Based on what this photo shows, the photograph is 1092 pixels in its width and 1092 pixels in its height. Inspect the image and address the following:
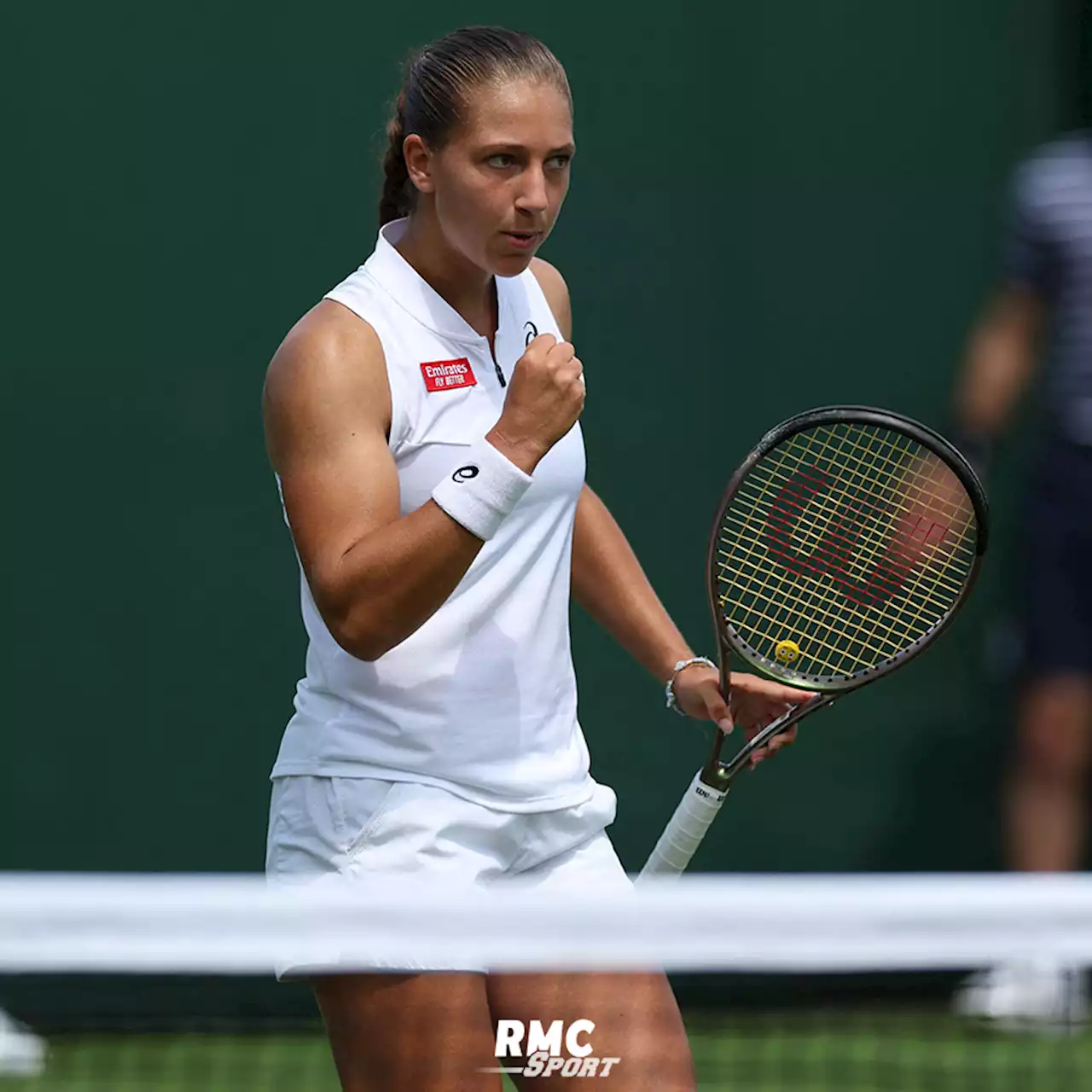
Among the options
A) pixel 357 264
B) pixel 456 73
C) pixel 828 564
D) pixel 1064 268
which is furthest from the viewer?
pixel 357 264

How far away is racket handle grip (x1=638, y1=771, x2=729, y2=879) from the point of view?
238 cm

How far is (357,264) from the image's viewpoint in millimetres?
3820

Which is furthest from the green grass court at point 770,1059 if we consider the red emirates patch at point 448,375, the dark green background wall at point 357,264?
the red emirates patch at point 448,375

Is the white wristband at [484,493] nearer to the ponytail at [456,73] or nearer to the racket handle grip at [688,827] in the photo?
the ponytail at [456,73]

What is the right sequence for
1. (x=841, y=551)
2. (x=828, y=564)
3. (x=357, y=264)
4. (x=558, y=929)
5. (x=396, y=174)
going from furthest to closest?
1. (x=357, y=264)
2. (x=841, y=551)
3. (x=828, y=564)
4. (x=396, y=174)
5. (x=558, y=929)

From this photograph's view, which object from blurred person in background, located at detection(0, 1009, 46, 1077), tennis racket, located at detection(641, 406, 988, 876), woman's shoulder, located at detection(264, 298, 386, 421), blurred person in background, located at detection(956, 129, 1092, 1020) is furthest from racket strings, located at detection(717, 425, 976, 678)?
blurred person in background, located at detection(0, 1009, 46, 1077)

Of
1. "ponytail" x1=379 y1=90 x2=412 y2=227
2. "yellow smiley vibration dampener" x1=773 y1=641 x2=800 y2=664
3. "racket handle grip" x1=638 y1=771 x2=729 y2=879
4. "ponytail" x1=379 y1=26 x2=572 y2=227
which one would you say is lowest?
"racket handle grip" x1=638 y1=771 x2=729 y2=879

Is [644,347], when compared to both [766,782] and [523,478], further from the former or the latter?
[523,478]

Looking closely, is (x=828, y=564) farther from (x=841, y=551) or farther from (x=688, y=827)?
(x=688, y=827)

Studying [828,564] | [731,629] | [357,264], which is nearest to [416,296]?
[731,629]

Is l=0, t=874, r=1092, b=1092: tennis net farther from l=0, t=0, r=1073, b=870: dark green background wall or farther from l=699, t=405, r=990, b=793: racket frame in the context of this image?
l=0, t=0, r=1073, b=870: dark green background wall

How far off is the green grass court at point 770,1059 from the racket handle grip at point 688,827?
0.91m

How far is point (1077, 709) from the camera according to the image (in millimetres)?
3654

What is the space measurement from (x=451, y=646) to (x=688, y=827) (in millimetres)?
384
